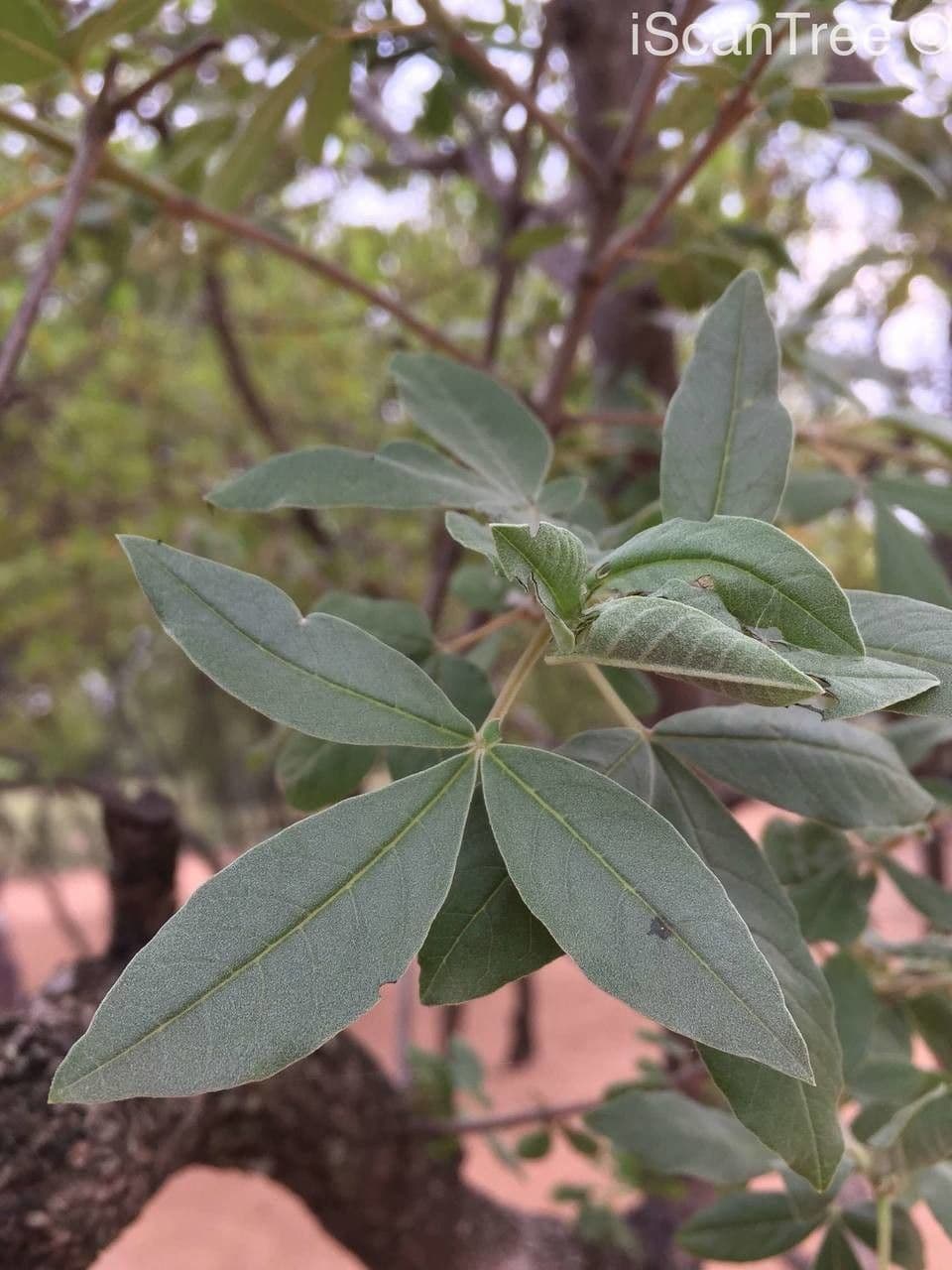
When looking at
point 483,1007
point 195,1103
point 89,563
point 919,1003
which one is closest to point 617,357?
point 919,1003

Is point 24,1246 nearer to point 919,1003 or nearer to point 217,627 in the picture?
point 217,627

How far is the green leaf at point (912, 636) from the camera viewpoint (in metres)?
0.27

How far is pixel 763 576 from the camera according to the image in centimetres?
26

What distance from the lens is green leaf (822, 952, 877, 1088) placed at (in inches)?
20.3

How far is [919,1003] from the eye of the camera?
0.62 m

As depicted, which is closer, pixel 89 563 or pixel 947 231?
pixel 947 231

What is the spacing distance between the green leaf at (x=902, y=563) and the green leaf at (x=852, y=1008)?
222 mm

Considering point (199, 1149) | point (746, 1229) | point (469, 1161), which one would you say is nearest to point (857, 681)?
point (746, 1229)

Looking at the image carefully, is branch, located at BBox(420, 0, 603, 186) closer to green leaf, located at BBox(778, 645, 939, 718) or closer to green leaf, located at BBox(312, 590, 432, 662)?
green leaf, located at BBox(312, 590, 432, 662)

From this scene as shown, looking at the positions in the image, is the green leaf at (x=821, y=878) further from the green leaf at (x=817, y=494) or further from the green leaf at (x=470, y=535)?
the green leaf at (x=470, y=535)

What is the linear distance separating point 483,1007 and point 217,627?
334cm

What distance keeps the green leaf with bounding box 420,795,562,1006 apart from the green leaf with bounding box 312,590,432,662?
0.17 meters

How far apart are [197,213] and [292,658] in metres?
0.43

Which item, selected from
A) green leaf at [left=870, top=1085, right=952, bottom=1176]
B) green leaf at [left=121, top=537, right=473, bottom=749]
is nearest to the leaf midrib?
green leaf at [left=121, top=537, right=473, bottom=749]
